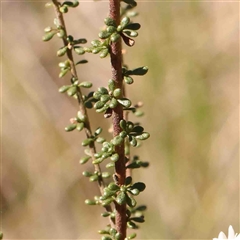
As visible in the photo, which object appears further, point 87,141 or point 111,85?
point 87,141

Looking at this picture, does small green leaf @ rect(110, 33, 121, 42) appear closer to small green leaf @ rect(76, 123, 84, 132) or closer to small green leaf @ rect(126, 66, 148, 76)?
small green leaf @ rect(126, 66, 148, 76)

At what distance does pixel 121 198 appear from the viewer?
811 mm

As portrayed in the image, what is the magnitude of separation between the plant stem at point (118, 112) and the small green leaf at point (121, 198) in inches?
2.0

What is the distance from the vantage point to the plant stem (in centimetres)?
79

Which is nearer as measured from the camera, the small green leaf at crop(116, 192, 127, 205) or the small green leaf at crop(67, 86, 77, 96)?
the small green leaf at crop(116, 192, 127, 205)

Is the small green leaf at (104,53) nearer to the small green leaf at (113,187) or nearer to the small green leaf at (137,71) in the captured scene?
the small green leaf at (137,71)

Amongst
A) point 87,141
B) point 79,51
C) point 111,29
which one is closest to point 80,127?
point 87,141

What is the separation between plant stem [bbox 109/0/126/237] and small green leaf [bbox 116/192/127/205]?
50 mm

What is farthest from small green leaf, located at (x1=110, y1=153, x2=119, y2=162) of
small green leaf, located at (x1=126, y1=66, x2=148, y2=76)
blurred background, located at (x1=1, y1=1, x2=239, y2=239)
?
blurred background, located at (x1=1, y1=1, x2=239, y2=239)

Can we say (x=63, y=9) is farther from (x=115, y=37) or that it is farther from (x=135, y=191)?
(x=135, y=191)

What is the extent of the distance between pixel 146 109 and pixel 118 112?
9.13 ft

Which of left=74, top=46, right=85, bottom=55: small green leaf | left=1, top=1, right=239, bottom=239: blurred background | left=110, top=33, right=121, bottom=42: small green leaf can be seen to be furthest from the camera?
left=1, top=1, right=239, bottom=239: blurred background

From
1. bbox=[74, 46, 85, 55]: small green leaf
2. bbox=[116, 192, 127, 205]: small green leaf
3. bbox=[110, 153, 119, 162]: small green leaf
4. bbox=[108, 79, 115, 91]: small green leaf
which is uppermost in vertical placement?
bbox=[74, 46, 85, 55]: small green leaf

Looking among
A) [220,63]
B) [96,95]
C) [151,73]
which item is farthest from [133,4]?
[220,63]
